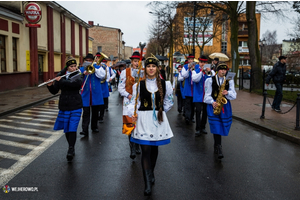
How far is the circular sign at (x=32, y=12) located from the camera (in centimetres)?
2009

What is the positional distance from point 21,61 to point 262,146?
743 inches

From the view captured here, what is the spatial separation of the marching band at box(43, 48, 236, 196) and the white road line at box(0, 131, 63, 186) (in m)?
0.75

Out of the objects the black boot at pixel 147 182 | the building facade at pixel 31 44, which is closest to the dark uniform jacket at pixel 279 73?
the black boot at pixel 147 182

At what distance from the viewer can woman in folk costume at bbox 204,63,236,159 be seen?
5.53 metres

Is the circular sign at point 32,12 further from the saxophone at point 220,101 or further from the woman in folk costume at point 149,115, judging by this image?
the woman in folk costume at point 149,115

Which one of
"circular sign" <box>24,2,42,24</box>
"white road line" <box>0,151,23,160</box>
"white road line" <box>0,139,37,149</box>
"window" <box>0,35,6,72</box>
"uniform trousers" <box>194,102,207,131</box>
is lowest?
"white road line" <box>0,151,23,160</box>

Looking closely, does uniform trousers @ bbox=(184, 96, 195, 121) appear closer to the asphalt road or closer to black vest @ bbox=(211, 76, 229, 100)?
the asphalt road

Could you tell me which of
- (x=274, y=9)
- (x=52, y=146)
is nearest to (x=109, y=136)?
(x=52, y=146)

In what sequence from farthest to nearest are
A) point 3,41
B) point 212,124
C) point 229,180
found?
point 3,41 < point 212,124 < point 229,180

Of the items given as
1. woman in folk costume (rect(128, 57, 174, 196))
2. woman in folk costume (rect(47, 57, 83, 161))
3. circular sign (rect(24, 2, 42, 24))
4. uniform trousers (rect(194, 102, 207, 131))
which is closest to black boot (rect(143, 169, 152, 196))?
woman in folk costume (rect(128, 57, 174, 196))

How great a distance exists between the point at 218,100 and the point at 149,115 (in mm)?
2088

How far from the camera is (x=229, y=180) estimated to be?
14.5 ft

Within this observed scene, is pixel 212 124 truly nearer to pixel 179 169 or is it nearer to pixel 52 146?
pixel 179 169

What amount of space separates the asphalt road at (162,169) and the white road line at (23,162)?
2 cm
